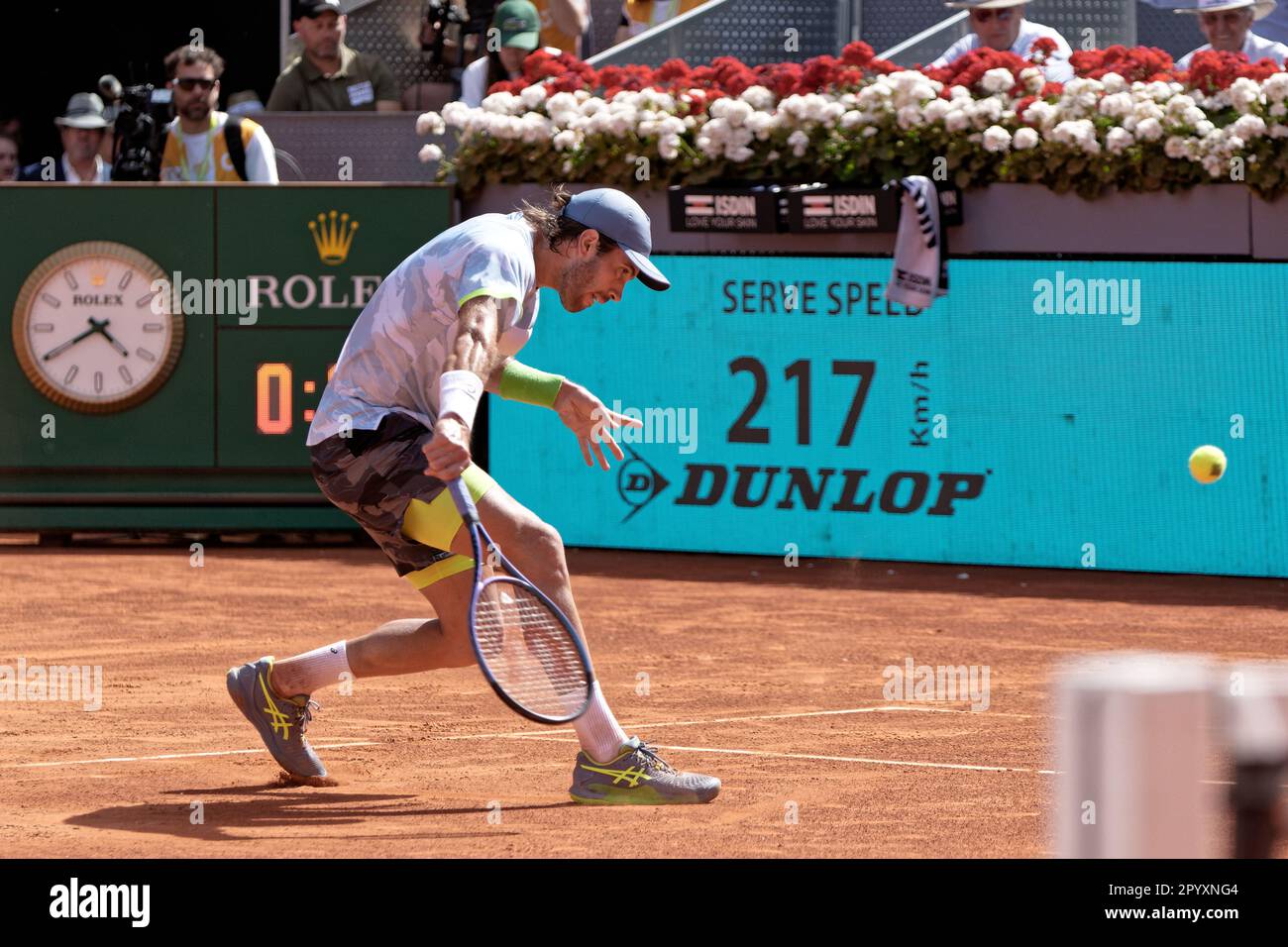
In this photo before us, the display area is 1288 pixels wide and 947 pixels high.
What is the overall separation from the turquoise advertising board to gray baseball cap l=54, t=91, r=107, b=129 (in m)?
3.39

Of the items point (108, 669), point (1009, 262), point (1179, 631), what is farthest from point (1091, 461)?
point (108, 669)

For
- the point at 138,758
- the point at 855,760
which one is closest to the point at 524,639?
the point at 855,760

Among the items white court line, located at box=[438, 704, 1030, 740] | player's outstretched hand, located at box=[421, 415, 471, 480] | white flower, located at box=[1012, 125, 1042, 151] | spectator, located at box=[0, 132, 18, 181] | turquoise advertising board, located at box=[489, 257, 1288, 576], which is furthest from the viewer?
spectator, located at box=[0, 132, 18, 181]

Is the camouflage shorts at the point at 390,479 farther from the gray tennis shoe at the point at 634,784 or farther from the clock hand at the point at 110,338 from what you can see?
the clock hand at the point at 110,338

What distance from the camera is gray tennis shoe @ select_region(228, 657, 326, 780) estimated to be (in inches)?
246

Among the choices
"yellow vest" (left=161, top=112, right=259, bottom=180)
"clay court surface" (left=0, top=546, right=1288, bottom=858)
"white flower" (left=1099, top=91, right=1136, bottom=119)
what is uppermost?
"white flower" (left=1099, top=91, right=1136, bottom=119)

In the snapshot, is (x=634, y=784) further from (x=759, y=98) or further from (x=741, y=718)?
(x=759, y=98)

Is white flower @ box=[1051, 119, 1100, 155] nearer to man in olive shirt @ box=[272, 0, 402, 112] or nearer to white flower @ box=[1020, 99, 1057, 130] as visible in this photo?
white flower @ box=[1020, 99, 1057, 130]

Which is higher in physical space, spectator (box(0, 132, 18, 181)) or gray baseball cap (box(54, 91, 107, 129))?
gray baseball cap (box(54, 91, 107, 129))

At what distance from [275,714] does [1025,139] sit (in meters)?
6.68

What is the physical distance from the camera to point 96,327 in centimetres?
1287

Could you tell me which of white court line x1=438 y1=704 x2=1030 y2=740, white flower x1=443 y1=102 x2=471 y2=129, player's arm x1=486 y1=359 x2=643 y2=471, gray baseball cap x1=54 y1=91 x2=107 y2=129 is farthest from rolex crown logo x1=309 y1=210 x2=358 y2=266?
player's arm x1=486 y1=359 x2=643 y2=471

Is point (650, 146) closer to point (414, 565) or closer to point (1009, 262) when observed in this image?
point (1009, 262)
